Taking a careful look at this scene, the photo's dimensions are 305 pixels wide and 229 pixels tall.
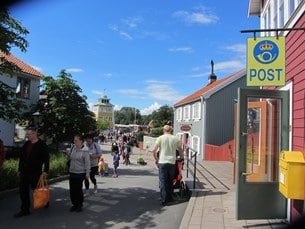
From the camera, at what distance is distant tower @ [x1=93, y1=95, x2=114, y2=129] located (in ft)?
463

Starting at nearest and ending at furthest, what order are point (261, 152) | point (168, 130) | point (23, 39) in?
point (261, 152) < point (168, 130) < point (23, 39)

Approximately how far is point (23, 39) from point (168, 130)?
468 centimetres

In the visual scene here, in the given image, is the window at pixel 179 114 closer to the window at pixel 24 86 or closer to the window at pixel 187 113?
the window at pixel 187 113

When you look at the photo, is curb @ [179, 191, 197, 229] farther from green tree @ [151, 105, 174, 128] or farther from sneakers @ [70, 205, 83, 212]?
green tree @ [151, 105, 174, 128]

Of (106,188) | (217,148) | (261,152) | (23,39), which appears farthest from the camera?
(217,148)

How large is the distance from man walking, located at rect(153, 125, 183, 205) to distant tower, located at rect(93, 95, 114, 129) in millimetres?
130957

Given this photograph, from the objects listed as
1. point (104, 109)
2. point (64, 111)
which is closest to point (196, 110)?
point (64, 111)

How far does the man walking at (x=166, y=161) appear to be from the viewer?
882 cm

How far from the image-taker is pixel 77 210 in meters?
8.18

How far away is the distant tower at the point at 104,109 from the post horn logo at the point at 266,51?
133551 mm

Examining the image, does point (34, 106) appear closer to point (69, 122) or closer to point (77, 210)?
point (69, 122)

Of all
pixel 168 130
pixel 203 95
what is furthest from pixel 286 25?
pixel 203 95

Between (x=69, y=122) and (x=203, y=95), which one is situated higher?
(x=203, y=95)

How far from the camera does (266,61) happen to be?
6.59m
